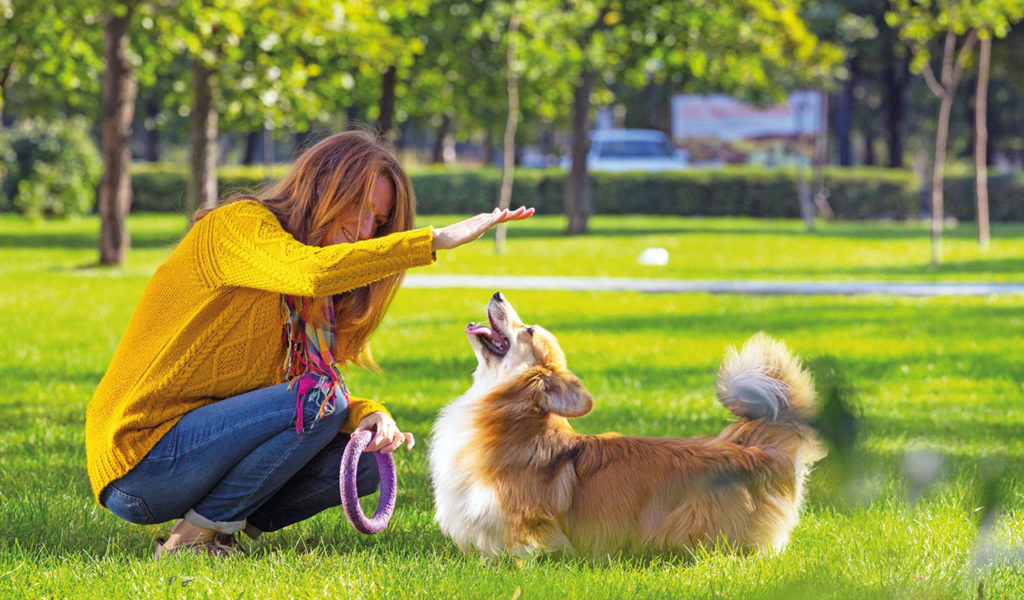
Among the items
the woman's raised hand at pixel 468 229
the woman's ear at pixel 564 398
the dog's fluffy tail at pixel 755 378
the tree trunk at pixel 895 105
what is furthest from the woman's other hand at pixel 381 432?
the tree trunk at pixel 895 105

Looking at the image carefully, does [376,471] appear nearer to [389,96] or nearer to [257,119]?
[257,119]

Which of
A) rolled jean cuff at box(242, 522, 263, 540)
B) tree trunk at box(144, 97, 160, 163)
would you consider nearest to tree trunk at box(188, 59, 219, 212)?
rolled jean cuff at box(242, 522, 263, 540)

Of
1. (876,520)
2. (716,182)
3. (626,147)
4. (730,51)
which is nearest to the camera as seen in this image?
(876,520)

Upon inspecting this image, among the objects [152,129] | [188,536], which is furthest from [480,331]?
[152,129]

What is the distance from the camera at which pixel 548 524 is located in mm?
3555

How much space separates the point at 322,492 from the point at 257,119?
16.1m

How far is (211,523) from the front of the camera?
3.60m

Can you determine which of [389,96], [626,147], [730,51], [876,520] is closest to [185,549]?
[876,520]

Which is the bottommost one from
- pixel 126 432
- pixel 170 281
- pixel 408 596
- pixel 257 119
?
pixel 408 596

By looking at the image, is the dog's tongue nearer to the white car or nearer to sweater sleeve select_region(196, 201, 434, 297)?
sweater sleeve select_region(196, 201, 434, 297)

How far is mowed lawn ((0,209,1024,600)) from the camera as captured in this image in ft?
5.13

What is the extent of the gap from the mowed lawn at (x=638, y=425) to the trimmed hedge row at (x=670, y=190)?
12.2 metres

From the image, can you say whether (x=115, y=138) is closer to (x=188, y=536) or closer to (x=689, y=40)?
(x=689, y=40)

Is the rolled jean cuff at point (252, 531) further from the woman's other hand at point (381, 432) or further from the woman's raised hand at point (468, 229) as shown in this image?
the woman's raised hand at point (468, 229)
